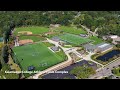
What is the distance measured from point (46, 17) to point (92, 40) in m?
1.38

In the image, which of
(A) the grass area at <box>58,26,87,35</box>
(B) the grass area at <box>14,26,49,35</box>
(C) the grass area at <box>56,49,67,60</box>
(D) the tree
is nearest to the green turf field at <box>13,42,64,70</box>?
(C) the grass area at <box>56,49,67,60</box>

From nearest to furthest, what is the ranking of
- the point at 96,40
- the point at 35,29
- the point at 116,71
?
1. the point at 116,71
2. the point at 96,40
3. the point at 35,29

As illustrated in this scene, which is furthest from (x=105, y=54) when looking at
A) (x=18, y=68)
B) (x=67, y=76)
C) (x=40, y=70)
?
(x=18, y=68)

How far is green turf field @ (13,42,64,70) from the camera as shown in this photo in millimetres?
7387

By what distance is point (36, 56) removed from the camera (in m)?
7.56

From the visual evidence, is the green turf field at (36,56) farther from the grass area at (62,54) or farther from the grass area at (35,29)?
the grass area at (35,29)

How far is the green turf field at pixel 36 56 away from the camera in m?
7.39

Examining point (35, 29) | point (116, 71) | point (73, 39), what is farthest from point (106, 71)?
point (35, 29)

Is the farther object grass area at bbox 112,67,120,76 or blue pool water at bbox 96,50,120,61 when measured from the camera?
blue pool water at bbox 96,50,120,61

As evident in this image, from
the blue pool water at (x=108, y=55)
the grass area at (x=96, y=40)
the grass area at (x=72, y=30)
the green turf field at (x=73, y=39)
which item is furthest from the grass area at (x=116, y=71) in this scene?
the grass area at (x=72, y=30)

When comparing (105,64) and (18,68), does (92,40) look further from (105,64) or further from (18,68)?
(18,68)

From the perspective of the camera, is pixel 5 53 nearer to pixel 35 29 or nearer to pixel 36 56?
pixel 36 56

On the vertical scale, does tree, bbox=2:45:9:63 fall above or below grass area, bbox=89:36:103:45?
below

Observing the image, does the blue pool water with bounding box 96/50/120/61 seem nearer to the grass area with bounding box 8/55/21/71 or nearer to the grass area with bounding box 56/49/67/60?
the grass area with bounding box 56/49/67/60
